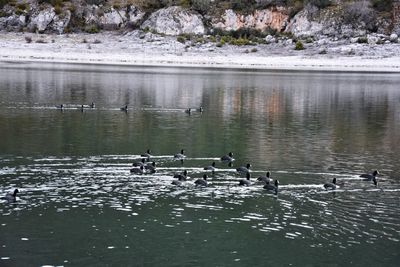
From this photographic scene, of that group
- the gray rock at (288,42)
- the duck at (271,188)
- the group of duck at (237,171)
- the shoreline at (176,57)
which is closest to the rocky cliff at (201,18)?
the gray rock at (288,42)

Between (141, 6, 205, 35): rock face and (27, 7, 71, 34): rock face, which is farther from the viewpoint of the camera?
(27, 7, 71, 34): rock face

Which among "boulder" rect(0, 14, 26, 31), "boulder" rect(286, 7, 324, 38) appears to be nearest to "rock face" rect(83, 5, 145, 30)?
"boulder" rect(0, 14, 26, 31)

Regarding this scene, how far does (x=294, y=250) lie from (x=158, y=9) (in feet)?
301

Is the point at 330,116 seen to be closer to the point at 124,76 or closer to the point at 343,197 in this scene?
the point at 343,197

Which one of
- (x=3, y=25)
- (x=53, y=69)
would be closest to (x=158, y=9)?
(x=3, y=25)

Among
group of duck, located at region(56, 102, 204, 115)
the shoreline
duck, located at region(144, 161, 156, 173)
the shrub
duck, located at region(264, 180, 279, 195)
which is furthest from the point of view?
the shrub

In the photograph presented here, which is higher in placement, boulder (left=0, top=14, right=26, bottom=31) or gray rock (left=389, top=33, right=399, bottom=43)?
boulder (left=0, top=14, right=26, bottom=31)

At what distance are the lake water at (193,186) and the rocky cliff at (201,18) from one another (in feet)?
164

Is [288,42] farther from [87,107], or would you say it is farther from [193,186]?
[193,186]

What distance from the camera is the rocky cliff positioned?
101000 millimetres

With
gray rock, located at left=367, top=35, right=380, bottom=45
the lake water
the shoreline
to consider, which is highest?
gray rock, located at left=367, top=35, right=380, bottom=45

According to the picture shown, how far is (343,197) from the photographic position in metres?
23.9

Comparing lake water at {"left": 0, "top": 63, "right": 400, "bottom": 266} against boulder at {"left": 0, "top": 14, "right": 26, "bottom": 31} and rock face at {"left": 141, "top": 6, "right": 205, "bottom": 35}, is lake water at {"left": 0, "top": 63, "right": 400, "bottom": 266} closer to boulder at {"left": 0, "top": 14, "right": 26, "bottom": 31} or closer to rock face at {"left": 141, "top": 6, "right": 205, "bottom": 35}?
rock face at {"left": 141, "top": 6, "right": 205, "bottom": 35}

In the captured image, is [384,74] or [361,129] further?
[384,74]
